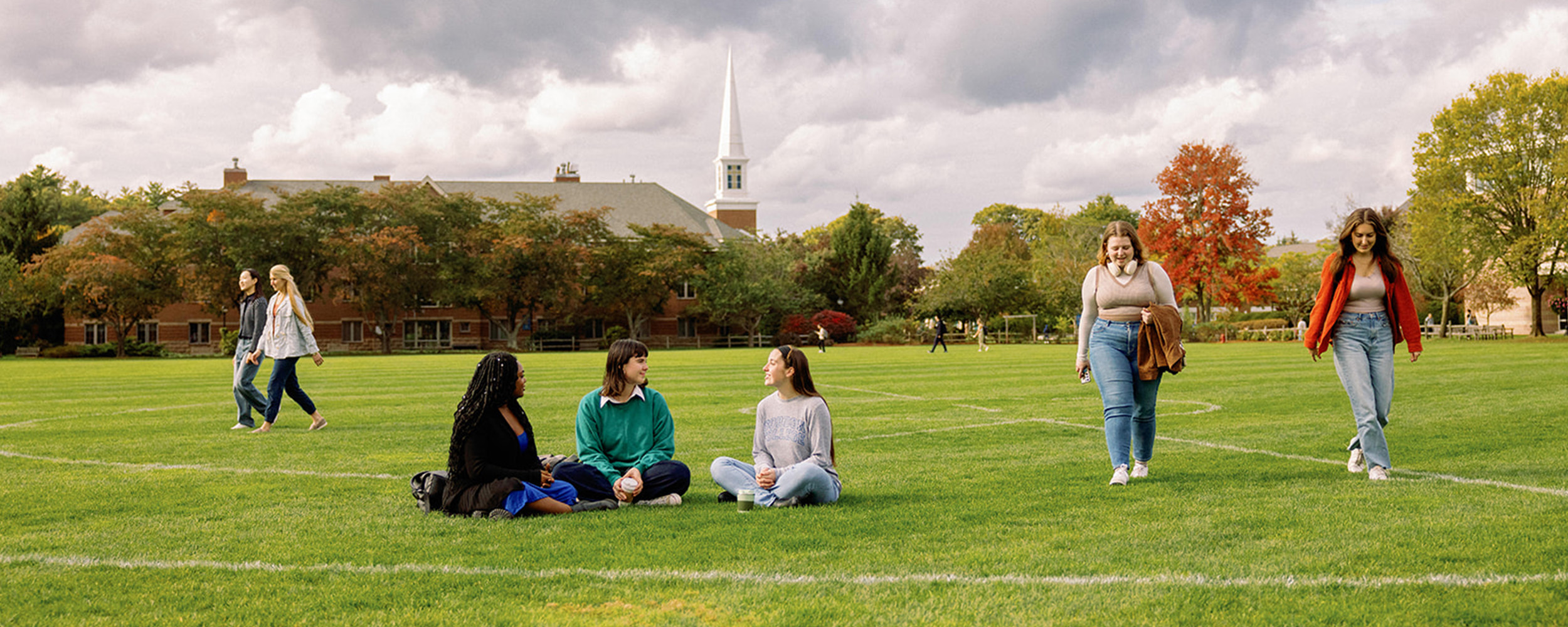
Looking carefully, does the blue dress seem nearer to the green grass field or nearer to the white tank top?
the green grass field

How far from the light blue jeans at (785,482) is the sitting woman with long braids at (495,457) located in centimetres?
98

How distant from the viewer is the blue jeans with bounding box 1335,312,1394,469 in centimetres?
773

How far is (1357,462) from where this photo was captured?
26.8 feet

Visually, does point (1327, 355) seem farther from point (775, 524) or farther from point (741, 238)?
point (741, 238)

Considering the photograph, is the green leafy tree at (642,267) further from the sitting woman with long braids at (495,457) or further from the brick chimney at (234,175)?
the sitting woman with long braids at (495,457)

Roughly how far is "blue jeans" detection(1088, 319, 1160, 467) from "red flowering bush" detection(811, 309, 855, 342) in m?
57.4

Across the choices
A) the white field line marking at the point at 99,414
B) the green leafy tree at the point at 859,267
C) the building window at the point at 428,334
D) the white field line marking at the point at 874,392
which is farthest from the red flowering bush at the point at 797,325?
the white field line marking at the point at 99,414

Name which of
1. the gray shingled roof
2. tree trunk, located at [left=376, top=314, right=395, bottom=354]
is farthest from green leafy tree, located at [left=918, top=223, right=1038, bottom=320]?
tree trunk, located at [left=376, top=314, right=395, bottom=354]

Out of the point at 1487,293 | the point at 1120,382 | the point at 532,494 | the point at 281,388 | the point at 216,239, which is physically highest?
the point at 216,239

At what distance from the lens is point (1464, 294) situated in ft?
197

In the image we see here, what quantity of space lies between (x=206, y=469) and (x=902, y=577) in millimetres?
6615

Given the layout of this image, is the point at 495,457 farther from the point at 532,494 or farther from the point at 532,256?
the point at 532,256

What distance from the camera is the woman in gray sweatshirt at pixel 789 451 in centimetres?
671

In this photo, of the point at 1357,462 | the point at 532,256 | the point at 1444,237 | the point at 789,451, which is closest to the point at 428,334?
the point at 532,256
